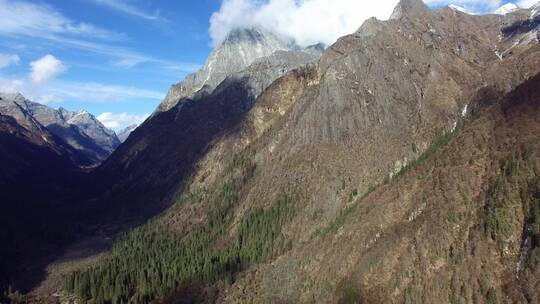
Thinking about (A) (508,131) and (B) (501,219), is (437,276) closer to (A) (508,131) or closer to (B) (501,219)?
(B) (501,219)

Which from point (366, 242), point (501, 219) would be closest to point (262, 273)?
point (366, 242)

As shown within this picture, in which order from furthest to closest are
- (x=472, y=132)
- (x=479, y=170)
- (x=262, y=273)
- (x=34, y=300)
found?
(x=34, y=300) < (x=262, y=273) < (x=472, y=132) < (x=479, y=170)

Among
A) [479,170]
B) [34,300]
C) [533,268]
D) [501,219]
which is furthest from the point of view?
[34,300]

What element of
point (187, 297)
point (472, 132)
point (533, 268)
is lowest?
point (533, 268)

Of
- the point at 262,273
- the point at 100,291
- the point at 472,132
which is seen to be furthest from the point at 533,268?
the point at 100,291

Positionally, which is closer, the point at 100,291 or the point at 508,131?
the point at 508,131

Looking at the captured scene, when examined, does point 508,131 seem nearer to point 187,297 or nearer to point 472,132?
point 472,132

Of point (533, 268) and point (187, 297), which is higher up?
point (187, 297)
